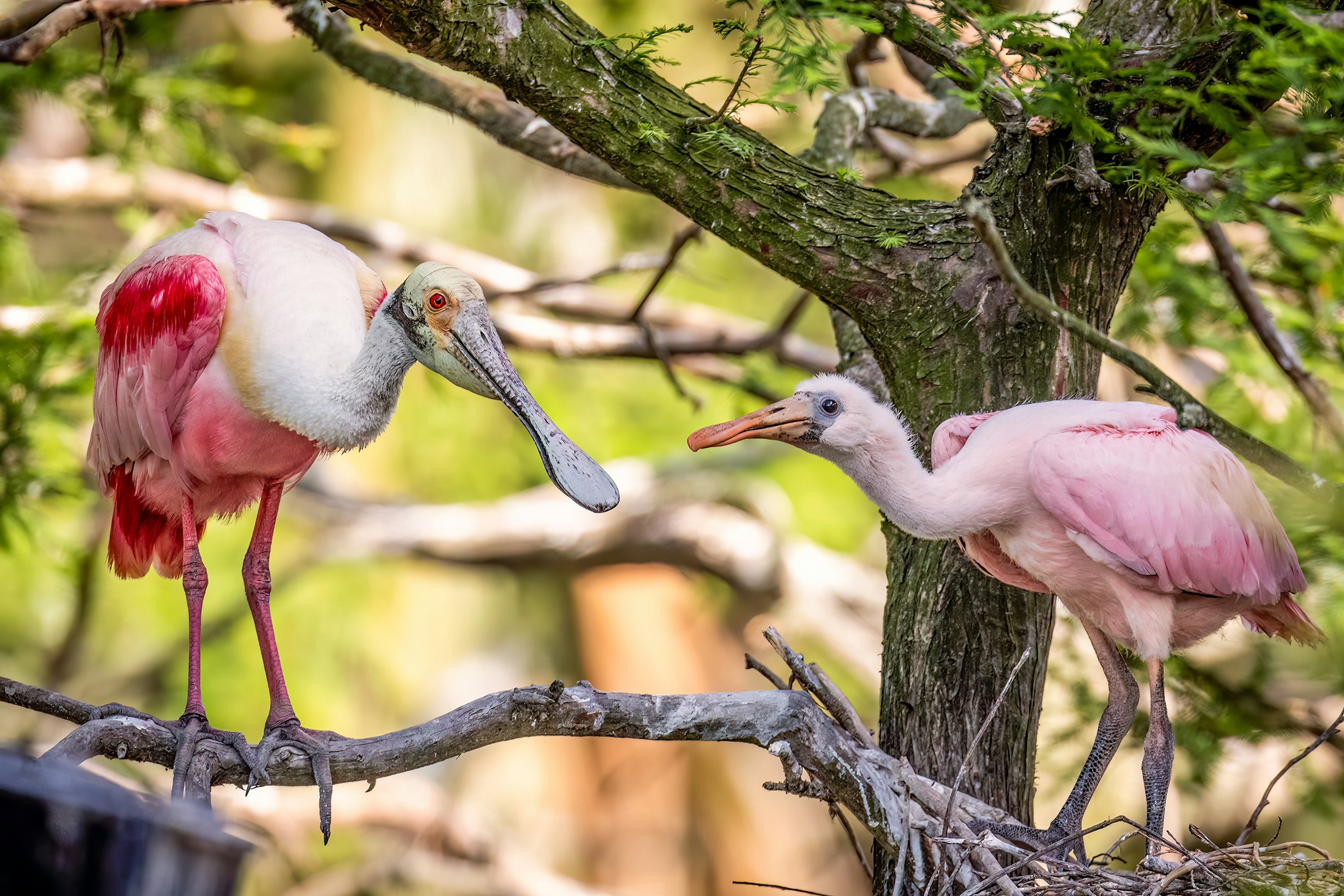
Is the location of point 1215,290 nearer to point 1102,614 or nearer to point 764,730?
point 1102,614

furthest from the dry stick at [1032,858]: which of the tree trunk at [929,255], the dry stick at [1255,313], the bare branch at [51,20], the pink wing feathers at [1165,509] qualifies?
the bare branch at [51,20]

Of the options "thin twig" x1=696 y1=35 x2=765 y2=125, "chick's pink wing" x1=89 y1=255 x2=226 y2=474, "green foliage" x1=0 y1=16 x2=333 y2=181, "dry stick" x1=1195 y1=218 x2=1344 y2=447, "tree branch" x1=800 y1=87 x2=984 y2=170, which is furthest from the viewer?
"green foliage" x1=0 y1=16 x2=333 y2=181

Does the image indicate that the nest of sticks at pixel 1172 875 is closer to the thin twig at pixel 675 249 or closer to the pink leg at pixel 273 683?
the pink leg at pixel 273 683

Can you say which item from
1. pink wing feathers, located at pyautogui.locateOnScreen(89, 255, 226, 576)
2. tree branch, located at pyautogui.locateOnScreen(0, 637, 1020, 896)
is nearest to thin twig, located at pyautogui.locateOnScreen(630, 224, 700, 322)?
pink wing feathers, located at pyautogui.locateOnScreen(89, 255, 226, 576)

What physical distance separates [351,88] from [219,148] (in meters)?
4.70

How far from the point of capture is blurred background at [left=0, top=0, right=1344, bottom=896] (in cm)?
538

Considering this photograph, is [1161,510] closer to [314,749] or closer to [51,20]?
[314,749]

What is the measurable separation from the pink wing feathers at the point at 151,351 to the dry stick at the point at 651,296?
1.84 meters

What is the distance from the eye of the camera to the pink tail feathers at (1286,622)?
10.9 feet

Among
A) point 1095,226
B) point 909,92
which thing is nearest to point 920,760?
point 1095,226

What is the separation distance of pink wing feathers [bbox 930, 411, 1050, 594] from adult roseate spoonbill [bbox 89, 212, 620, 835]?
934 millimetres

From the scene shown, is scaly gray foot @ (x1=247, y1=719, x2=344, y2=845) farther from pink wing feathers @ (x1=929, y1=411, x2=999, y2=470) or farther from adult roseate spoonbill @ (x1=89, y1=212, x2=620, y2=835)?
pink wing feathers @ (x1=929, y1=411, x2=999, y2=470)

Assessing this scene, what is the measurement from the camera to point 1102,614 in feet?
10.8

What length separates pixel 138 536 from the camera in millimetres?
3744
